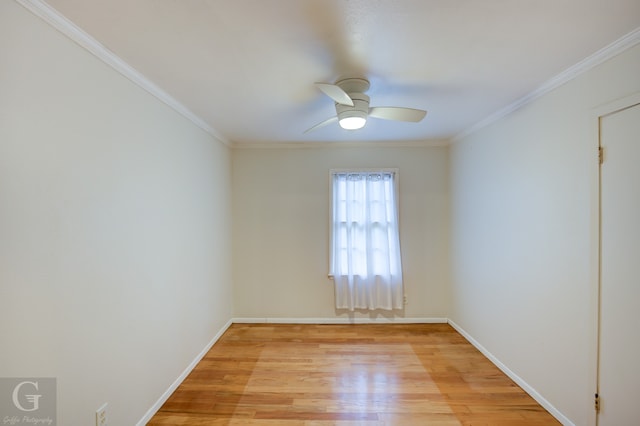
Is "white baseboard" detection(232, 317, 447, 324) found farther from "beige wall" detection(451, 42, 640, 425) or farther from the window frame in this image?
"beige wall" detection(451, 42, 640, 425)

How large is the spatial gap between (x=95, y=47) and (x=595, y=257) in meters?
3.14

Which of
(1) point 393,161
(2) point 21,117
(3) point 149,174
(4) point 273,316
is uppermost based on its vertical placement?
(1) point 393,161

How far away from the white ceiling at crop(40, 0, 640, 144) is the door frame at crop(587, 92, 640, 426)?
0.45 meters

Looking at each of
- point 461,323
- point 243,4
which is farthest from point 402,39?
point 461,323

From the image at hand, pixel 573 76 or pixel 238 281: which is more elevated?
pixel 573 76

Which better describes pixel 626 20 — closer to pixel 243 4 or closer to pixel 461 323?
pixel 243 4

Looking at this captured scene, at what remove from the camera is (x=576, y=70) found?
5.83 ft

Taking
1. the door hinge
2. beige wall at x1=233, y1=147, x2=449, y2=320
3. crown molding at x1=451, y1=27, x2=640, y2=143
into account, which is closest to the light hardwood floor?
beige wall at x1=233, y1=147, x2=449, y2=320

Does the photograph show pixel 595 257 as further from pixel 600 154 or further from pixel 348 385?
pixel 348 385

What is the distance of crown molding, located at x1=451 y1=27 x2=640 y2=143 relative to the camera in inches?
57.9

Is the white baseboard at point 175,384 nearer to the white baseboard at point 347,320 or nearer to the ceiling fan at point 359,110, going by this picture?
the white baseboard at point 347,320

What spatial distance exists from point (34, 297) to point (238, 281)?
264 centimetres

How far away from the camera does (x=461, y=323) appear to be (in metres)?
3.40

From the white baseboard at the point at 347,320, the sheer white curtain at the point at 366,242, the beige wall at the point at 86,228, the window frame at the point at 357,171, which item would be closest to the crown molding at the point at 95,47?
the beige wall at the point at 86,228
